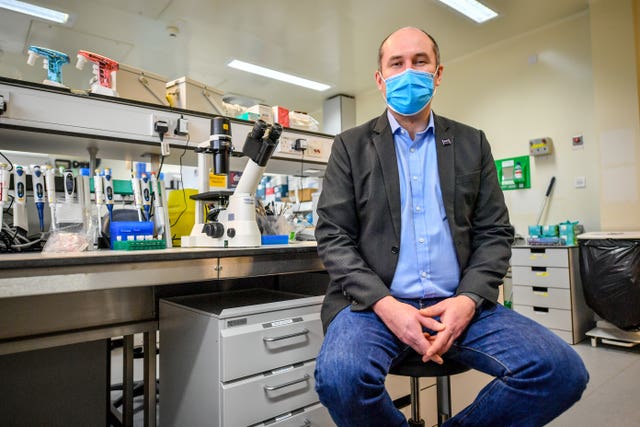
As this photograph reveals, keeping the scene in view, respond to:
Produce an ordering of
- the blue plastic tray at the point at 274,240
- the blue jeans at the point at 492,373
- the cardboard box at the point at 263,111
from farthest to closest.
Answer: the cardboard box at the point at 263,111 < the blue plastic tray at the point at 274,240 < the blue jeans at the point at 492,373

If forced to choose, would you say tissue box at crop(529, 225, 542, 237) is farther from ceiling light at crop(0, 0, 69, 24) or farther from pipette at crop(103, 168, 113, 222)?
ceiling light at crop(0, 0, 69, 24)

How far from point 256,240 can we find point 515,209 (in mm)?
3605

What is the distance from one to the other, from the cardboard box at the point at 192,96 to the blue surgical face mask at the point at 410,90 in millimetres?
1056

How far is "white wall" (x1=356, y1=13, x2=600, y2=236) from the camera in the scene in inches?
145

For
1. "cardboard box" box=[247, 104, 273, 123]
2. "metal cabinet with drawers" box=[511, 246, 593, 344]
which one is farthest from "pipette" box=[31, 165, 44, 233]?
"metal cabinet with drawers" box=[511, 246, 593, 344]

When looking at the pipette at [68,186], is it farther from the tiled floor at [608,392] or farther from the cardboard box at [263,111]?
the tiled floor at [608,392]

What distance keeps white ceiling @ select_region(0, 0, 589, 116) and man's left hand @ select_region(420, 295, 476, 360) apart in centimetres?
348

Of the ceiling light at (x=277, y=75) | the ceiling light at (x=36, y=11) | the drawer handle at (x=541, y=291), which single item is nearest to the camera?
the drawer handle at (x=541, y=291)

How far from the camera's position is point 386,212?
1109 mm

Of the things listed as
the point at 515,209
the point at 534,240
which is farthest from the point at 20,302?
the point at 515,209

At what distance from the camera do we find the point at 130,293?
1677mm

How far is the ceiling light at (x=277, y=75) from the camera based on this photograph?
16.3 ft

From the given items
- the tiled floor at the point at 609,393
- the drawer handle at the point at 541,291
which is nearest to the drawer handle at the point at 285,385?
the tiled floor at the point at 609,393

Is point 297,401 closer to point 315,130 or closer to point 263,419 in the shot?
point 263,419
